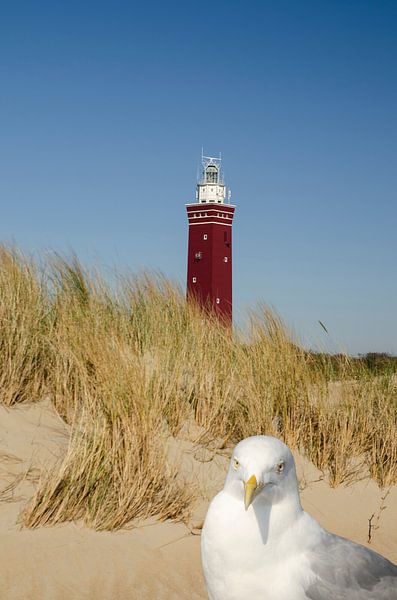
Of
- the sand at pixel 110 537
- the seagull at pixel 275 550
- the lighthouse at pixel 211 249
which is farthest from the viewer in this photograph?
the lighthouse at pixel 211 249

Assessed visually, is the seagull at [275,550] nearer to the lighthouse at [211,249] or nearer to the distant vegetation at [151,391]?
the distant vegetation at [151,391]

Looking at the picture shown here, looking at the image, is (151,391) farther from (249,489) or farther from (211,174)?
(211,174)

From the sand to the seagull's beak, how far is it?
1.80 metres

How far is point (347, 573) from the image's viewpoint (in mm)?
2385

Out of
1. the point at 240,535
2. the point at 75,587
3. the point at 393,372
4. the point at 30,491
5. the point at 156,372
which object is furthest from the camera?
the point at 393,372

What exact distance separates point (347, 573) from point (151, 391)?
278cm

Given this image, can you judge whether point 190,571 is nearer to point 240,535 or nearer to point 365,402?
point 240,535

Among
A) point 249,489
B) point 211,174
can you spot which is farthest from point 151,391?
point 211,174

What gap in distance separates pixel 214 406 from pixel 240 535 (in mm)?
3276

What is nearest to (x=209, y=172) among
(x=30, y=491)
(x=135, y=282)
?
(x=135, y=282)

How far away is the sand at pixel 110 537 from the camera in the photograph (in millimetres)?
3621

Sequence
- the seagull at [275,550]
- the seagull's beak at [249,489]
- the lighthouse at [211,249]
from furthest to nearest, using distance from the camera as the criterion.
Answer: the lighthouse at [211,249] < the seagull at [275,550] < the seagull's beak at [249,489]

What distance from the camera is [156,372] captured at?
5234 millimetres

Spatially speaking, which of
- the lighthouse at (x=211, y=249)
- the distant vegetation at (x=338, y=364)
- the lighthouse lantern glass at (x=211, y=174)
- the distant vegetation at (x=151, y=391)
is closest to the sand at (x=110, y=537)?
the distant vegetation at (x=151, y=391)
